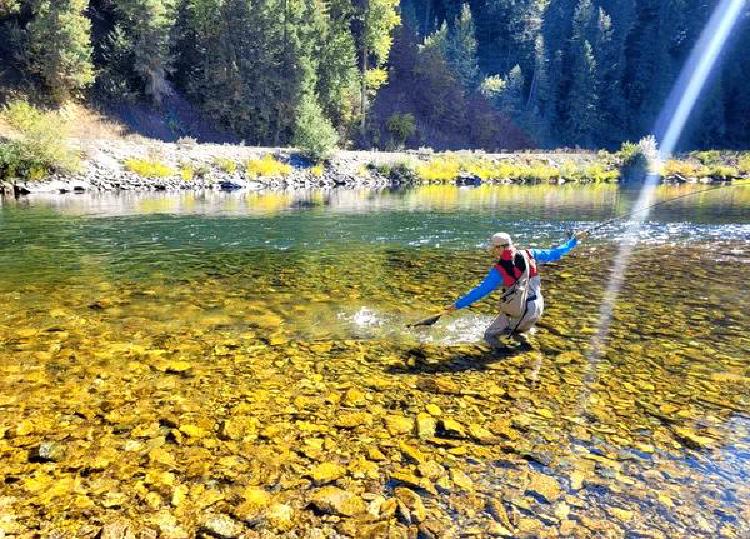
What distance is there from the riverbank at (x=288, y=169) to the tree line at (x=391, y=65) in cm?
352

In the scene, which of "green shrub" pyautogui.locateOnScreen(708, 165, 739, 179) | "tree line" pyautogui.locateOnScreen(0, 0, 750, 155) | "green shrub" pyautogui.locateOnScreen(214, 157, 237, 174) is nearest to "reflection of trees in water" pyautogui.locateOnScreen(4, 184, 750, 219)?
"green shrub" pyautogui.locateOnScreen(214, 157, 237, 174)

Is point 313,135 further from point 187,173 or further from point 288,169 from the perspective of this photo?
point 187,173

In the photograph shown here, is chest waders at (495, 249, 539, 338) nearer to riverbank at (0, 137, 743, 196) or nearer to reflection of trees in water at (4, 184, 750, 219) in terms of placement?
reflection of trees in water at (4, 184, 750, 219)

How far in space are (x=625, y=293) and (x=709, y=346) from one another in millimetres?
3126

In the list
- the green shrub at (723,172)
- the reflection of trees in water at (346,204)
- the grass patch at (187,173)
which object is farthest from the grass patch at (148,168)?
the green shrub at (723,172)

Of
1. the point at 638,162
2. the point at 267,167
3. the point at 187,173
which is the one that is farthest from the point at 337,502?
the point at 638,162

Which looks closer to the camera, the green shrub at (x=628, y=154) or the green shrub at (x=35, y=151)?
the green shrub at (x=35, y=151)

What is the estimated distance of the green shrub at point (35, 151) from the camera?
32.0 meters

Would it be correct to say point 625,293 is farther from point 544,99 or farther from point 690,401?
point 544,99

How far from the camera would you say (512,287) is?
280 inches

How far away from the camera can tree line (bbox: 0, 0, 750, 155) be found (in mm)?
46594

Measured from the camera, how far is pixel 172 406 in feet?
17.7

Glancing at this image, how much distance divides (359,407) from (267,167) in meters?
39.8

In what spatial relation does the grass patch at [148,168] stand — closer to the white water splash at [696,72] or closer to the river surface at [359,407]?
the river surface at [359,407]
